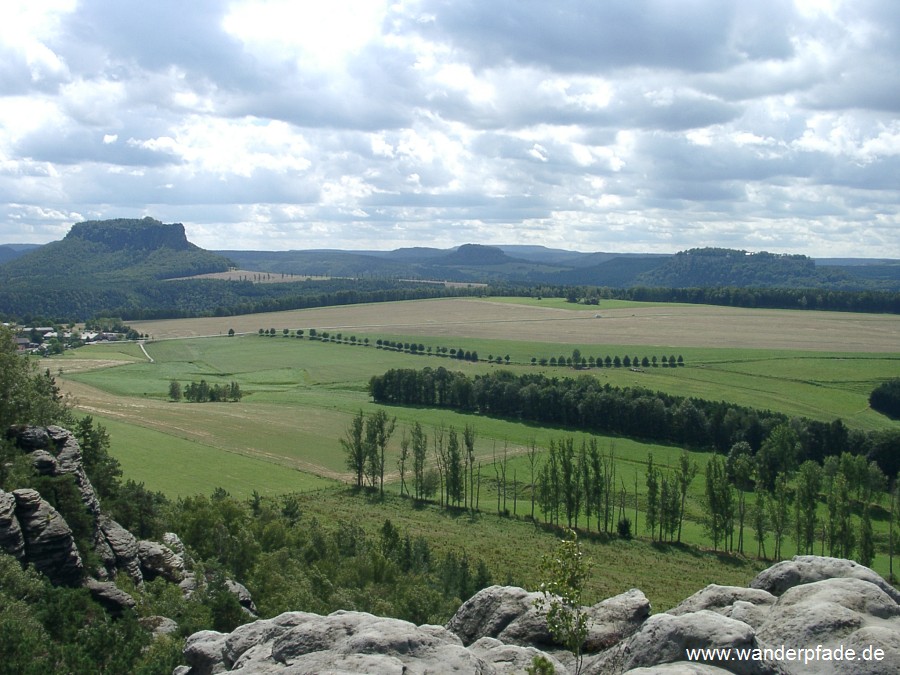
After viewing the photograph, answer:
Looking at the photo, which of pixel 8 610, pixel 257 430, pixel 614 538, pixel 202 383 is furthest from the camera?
pixel 202 383

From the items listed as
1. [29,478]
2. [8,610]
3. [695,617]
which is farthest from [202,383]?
[695,617]

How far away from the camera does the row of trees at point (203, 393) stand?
14600cm

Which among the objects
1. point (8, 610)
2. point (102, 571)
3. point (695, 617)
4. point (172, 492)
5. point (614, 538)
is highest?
point (695, 617)

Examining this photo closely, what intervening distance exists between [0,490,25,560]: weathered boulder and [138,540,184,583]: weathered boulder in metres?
11.1

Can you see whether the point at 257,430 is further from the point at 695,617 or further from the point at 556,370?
the point at 695,617

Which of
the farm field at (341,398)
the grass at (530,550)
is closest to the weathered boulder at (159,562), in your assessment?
the grass at (530,550)

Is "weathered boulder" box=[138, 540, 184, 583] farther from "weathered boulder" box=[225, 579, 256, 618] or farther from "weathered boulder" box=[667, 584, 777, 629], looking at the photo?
"weathered boulder" box=[667, 584, 777, 629]

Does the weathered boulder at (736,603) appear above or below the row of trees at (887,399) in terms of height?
above

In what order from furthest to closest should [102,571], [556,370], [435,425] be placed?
[556,370]
[435,425]
[102,571]

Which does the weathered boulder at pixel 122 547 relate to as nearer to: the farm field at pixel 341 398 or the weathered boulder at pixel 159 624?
the weathered boulder at pixel 159 624

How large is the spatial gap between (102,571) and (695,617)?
102 feet

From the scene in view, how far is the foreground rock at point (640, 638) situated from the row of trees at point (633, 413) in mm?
88796

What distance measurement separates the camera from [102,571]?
38.6m

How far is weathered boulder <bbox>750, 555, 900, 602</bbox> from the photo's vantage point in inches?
962
